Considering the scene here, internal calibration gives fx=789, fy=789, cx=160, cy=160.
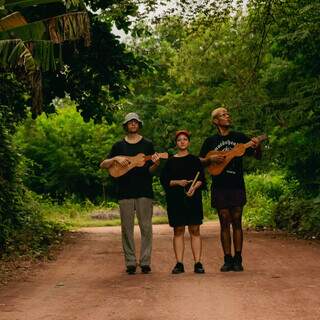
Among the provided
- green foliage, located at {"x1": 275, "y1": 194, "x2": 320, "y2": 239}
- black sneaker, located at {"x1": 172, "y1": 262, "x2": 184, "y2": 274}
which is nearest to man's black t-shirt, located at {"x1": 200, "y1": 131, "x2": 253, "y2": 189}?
black sneaker, located at {"x1": 172, "y1": 262, "x2": 184, "y2": 274}

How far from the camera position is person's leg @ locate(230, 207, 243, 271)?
10.7m

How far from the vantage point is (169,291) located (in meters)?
8.93

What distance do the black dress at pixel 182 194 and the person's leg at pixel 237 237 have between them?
47cm

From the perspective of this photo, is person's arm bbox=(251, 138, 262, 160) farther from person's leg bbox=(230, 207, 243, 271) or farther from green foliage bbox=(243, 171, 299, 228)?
green foliage bbox=(243, 171, 299, 228)

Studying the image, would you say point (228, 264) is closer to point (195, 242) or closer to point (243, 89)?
point (195, 242)

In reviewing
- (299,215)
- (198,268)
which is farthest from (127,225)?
(299,215)

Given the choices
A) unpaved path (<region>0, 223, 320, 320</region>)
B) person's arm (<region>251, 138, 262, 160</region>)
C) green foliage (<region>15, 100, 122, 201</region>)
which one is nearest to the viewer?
unpaved path (<region>0, 223, 320, 320</region>)

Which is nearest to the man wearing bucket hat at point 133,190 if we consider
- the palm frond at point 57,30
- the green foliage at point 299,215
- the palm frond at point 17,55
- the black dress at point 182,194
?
the black dress at point 182,194

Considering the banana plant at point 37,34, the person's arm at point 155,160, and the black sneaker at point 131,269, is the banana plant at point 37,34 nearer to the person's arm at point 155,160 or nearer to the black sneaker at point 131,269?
the person's arm at point 155,160

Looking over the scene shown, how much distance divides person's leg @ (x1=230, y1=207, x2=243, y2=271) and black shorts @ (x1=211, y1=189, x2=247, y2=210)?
0.11 m

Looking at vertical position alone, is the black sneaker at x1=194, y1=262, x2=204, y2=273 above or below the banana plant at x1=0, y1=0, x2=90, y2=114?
below

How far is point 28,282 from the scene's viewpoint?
1053cm

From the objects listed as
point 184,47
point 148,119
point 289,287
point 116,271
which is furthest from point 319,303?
point 148,119

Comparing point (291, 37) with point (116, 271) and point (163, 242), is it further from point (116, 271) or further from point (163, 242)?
point (116, 271)
